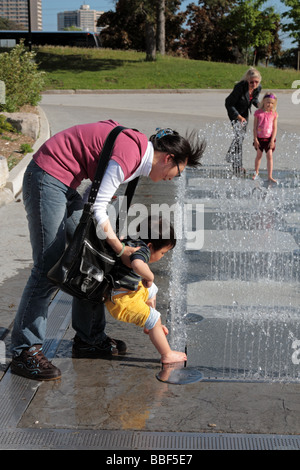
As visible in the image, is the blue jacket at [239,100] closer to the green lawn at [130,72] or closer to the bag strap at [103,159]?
the bag strap at [103,159]

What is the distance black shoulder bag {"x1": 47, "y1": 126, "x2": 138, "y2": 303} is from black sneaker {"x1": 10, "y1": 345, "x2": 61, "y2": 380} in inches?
17.1

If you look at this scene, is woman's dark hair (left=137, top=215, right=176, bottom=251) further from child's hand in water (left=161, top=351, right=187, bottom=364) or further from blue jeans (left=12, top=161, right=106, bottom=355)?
child's hand in water (left=161, top=351, right=187, bottom=364)

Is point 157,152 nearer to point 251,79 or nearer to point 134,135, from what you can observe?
point 134,135

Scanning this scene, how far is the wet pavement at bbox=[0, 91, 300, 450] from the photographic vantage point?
2869 millimetres

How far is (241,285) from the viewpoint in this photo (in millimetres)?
5008

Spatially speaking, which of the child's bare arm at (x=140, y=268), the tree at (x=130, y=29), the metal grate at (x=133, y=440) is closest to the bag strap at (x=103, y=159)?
the child's bare arm at (x=140, y=268)

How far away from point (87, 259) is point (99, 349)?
722 mm

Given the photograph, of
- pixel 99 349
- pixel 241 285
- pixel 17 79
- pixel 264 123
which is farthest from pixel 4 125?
pixel 99 349

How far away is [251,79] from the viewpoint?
965cm

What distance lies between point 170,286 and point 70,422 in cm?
211

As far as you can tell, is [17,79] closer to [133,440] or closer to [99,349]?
[99,349]

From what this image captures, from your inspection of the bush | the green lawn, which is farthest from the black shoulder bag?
the green lawn

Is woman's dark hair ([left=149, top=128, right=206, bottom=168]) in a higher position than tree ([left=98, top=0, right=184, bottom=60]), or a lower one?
lower

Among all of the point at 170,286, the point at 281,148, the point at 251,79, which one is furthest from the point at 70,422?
the point at 281,148
